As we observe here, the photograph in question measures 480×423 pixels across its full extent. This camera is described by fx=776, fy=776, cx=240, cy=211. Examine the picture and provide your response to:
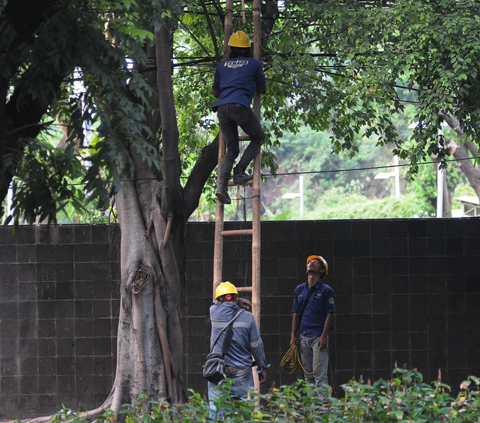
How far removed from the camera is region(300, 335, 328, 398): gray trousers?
27.2ft

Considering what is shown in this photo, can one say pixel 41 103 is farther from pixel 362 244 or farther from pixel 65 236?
pixel 362 244

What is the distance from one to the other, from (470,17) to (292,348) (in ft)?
13.0

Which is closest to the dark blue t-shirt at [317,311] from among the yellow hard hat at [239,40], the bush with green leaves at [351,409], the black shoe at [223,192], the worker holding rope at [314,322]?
the worker holding rope at [314,322]

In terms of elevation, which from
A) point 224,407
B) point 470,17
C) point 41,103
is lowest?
point 224,407

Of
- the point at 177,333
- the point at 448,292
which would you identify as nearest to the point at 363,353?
the point at 448,292

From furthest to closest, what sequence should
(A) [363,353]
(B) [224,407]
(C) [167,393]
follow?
(A) [363,353]
(C) [167,393]
(B) [224,407]

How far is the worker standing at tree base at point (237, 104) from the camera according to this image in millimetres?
7223

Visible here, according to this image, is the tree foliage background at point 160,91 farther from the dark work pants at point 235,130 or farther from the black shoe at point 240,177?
the black shoe at point 240,177

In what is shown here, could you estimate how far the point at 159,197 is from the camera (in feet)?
26.8

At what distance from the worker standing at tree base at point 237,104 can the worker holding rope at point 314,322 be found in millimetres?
1679

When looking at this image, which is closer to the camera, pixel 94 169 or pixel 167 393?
pixel 94 169

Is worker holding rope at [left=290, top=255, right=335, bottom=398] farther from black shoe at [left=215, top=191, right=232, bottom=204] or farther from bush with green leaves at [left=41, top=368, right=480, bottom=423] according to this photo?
bush with green leaves at [left=41, top=368, right=480, bottom=423]

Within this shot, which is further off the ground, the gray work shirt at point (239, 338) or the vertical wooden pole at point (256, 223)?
the vertical wooden pole at point (256, 223)

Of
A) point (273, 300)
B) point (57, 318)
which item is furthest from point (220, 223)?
point (57, 318)
